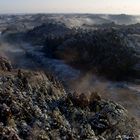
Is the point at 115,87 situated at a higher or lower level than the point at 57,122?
lower

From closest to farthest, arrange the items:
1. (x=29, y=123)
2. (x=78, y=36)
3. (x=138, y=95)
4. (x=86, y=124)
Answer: (x=29, y=123) < (x=86, y=124) < (x=138, y=95) < (x=78, y=36)

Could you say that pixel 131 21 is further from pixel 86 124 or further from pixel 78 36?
pixel 86 124

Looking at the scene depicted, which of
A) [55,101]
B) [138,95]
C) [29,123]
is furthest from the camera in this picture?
[138,95]

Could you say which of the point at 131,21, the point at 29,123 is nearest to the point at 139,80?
the point at 29,123

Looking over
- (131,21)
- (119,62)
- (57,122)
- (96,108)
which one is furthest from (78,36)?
(131,21)

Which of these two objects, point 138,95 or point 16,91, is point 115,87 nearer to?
point 138,95

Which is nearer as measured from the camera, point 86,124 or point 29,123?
point 29,123
